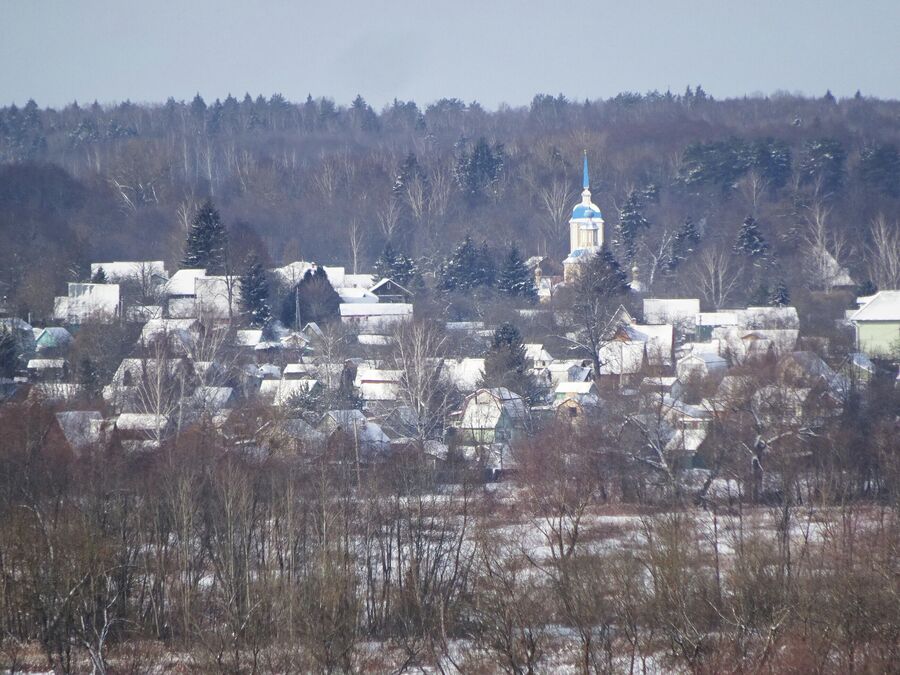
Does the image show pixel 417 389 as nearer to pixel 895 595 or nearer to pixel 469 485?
pixel 469 485

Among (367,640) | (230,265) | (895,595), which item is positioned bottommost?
(367,640)

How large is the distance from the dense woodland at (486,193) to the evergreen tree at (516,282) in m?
6.11

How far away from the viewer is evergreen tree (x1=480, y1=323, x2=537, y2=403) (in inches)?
1089

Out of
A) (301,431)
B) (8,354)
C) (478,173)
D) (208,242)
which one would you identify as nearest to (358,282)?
(208,242)

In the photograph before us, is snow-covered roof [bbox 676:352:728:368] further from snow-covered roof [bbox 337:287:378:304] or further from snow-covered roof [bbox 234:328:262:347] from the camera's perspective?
snow-covered roof [bbox 337:287:378:304]

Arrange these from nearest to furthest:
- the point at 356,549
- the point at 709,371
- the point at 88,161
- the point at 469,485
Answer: the point at 356,549
the point at 469,485
the point at 709,371
the point at 88,161

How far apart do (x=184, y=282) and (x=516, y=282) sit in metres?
11.0

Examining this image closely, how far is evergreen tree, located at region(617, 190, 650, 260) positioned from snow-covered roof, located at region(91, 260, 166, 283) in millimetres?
19406

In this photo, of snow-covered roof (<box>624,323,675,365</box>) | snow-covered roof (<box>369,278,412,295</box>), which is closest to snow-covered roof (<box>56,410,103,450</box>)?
snow-covered roof (<box>624,323,675,365</box>)

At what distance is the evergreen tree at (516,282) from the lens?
42594 millimetres

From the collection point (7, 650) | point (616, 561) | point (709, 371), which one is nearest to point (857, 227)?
point (709, 371)

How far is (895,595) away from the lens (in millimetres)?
12148

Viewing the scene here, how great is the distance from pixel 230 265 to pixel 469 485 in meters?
19.2

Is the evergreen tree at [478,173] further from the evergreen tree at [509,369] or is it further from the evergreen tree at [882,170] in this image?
the evergreen tree at [509,369]
